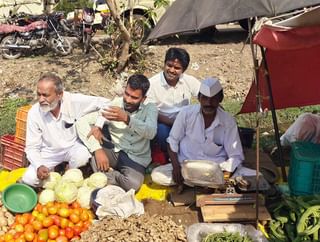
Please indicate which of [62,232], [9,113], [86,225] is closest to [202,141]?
[86,225]

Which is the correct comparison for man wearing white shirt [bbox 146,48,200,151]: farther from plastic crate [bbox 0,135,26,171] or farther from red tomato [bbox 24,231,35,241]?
red tomato [bbox 24,231,35,241]

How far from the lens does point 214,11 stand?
3.25m

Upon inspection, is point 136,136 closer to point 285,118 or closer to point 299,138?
point 299,138

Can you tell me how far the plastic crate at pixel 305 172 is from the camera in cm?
405

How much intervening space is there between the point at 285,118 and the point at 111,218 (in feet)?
14.2

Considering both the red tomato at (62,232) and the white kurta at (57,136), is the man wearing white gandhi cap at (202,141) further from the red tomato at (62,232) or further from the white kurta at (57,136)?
the red tomato at (62,232)

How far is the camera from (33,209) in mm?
4238

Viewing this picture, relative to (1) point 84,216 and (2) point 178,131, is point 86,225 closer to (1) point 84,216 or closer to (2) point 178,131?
(1) point 84,216

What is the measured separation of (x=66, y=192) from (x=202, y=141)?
146 cm

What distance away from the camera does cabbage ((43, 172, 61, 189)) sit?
14.6ft

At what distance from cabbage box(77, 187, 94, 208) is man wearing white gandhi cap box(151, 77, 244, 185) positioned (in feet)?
2.43

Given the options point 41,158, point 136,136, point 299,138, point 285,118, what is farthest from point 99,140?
point 285,118

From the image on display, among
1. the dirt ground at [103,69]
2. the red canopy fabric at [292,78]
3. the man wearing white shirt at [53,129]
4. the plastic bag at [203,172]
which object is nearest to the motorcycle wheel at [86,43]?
the dirt ground at [103,69]

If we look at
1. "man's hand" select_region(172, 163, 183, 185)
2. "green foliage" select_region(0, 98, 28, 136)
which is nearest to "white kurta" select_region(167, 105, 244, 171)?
"man's hand" select_region(172, 163, 183, 185)
